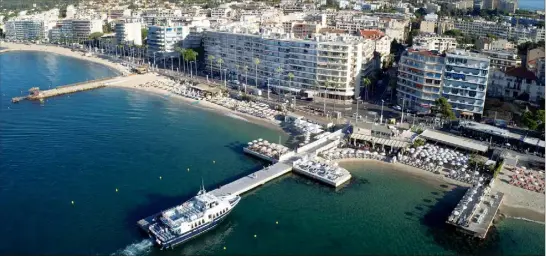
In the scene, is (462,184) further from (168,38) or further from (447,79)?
(168,38)

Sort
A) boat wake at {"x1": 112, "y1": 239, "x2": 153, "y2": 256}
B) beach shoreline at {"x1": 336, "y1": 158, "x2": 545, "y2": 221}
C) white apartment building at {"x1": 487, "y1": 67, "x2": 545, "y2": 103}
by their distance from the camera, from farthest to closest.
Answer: white apartment building at {"x1": 487, "y1": 67, "x2": 545, "y2": 103}
beach shoreline at {"x1": 336, "y1": 158, "x2": 545, "y2": 221}
boat wake at {"x1": 112, "y1": 239, "x2": 153, "y2": 256}

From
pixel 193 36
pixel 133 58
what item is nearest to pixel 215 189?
pixel 193 36

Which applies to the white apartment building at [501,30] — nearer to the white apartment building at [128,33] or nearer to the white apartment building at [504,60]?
the white apartment building at [504,60]

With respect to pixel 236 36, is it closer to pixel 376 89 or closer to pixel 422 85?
pixel 376 89

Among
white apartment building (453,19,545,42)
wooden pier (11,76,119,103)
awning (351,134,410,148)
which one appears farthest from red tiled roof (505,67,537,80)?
wooden pier (11,76,119,103)

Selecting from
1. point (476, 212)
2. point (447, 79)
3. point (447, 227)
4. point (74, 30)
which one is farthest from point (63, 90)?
point (74, 30)

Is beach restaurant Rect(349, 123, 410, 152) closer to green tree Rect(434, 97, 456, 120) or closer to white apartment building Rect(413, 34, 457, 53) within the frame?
green tree Rect(434, 97, 456, 120)

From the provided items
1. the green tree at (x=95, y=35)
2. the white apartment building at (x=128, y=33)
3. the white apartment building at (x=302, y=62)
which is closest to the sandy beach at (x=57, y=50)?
the green tree at (x=95, y=35)
